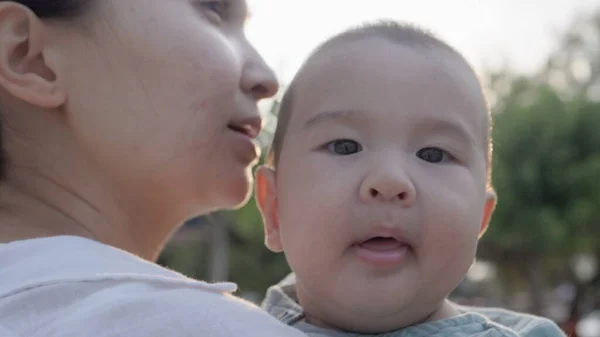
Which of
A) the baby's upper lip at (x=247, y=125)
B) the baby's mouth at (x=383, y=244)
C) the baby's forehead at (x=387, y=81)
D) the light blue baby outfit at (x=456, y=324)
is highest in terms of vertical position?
the baby's forehead at (x=387, y=81)

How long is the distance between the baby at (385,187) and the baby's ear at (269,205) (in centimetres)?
5

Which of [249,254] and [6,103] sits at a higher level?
[6,103]

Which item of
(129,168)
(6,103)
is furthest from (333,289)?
(6,103)

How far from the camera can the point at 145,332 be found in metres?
1.18

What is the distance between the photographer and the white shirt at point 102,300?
46.6 inches

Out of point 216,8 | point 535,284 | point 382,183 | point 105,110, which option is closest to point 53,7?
point 105,110

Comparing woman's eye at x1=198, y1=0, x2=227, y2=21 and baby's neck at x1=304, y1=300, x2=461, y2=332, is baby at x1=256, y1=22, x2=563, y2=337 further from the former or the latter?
woman's eye at x1=198, y1=0, x2=227, y2=21

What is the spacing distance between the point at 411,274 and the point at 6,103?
88cm

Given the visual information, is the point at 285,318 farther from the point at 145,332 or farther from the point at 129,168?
the point at 145,332

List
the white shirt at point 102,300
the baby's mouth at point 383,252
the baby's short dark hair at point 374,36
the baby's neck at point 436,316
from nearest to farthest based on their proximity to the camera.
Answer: the white shirt at point 102,300 → the baby's mouth at point 383,252 → the baby's neck at point 436,316 → the baby's short dark hair at point 374,36

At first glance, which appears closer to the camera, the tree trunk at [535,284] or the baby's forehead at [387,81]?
the baby's forehead at [387,81]

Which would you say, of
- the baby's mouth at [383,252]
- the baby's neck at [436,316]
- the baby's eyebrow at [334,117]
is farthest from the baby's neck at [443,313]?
the baby's eyebrow at [334,117]

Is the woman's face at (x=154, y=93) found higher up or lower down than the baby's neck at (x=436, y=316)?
higher up

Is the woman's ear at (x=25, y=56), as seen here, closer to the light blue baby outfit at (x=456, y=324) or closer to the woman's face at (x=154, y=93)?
the woman's face at (x=154, y=93)
